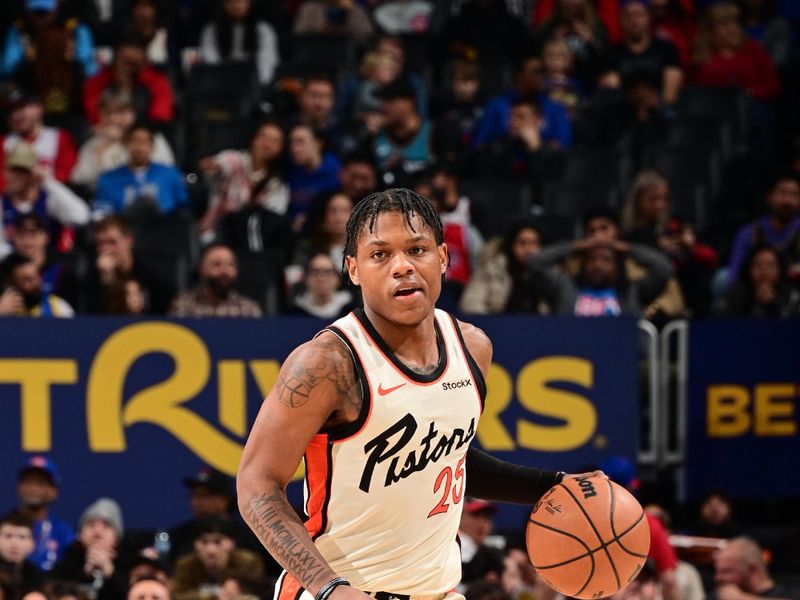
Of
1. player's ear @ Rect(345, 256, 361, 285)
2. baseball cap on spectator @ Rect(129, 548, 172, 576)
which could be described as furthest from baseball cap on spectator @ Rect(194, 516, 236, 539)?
player's ear @ Rect(345, 256, 361, 285)

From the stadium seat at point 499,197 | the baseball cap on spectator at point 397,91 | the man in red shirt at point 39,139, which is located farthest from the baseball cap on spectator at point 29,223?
the stadium seat at point 499,197

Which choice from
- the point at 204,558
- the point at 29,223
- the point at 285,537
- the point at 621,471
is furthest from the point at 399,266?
the point at 29,223

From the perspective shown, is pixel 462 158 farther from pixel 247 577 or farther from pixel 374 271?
pixel 374 271

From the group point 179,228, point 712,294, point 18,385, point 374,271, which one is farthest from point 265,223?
point 374,271

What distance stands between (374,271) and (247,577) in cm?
444

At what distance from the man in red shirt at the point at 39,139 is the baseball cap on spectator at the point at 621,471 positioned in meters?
5.09

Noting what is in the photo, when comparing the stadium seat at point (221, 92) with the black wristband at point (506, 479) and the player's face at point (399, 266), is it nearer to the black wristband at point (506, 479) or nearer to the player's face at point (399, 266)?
the black wristband at point (506, 479)

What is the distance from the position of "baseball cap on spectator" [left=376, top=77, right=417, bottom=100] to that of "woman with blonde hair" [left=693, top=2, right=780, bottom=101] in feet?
10.3

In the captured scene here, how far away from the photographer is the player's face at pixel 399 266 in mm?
4145

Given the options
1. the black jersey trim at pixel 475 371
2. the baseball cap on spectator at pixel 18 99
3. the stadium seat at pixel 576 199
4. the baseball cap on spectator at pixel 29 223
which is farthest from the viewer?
the baseball cap on spectator at pixel 18 99

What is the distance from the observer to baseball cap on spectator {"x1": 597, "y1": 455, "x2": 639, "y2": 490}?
8.73 metres

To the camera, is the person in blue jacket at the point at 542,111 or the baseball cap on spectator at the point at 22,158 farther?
the person in blue jacket at the point at 542,111

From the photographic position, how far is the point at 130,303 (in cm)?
984

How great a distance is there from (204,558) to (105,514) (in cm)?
66
